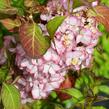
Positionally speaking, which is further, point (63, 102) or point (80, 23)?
point (63, 102)

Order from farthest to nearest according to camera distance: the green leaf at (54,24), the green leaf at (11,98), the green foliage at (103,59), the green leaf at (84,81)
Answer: the green foliage at (103,59) < the green leaf at (84,81) < the green leaf at (11,98) < the green leaf at (54,24)

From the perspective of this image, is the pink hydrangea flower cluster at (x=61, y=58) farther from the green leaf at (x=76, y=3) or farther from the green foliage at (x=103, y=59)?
the green foliage at (x=103, y=59)

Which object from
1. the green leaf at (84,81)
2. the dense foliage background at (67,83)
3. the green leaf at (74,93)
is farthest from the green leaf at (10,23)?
the green leaf at (84,81)

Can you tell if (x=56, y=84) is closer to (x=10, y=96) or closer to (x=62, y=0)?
(x=10, y=96)

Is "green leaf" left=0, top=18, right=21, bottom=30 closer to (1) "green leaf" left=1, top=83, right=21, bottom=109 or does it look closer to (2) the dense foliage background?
(2) the dense foliage background

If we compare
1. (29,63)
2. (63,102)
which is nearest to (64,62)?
(29,63)

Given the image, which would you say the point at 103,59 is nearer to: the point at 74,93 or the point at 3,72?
the point at 74,93
